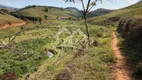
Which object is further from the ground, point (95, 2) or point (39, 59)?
point (95, 2)

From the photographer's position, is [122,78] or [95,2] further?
[95,2]

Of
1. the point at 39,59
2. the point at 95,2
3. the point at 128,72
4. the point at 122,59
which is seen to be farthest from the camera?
the point at 95,2

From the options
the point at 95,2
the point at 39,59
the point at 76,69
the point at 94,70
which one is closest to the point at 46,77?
the point at 76,69

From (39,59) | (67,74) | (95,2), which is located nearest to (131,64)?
(67,74)

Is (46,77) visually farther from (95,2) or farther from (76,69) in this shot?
(95,2)

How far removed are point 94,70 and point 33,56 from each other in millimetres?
11369

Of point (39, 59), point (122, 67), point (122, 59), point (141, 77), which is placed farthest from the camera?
point (39, 59)

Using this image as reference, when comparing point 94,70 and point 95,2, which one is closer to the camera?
point 94,70

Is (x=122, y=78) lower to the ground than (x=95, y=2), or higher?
lower

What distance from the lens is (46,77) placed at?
1589cm

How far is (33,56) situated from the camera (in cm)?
2567

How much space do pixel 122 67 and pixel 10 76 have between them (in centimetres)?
748

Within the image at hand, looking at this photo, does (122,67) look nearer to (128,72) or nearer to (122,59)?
(128,72)

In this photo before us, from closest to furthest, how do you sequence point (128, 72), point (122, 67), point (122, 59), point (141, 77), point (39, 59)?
point (141, 77) < point (128, 72) < point (122, 67) < point (122, 59) < point (39, 59)
